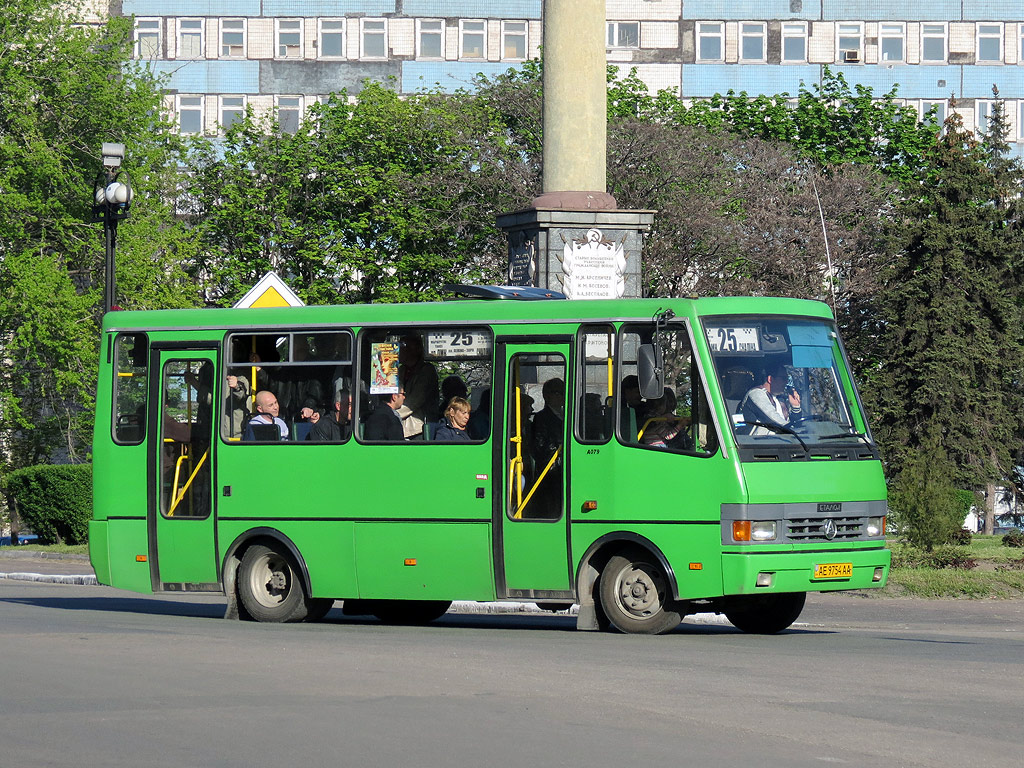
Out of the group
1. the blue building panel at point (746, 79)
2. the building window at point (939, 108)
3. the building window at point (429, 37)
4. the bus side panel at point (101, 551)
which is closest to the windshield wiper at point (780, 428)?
the bus side panel at point (101, 551)

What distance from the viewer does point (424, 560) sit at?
16.3 m

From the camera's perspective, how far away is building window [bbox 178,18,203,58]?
70.3m

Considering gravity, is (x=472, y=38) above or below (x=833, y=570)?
above

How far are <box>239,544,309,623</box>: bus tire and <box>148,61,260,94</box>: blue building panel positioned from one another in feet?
180

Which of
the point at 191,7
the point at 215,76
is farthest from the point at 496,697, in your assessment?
the point at 191,7

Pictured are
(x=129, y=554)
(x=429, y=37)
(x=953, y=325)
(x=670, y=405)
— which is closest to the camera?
(x=670, y=405)

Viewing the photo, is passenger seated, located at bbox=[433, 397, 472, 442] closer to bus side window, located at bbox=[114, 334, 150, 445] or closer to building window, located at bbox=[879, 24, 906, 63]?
bus side window, located at bbox=[114, 334, 150, 445]

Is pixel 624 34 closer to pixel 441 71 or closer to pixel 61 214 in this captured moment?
pixel 441 71

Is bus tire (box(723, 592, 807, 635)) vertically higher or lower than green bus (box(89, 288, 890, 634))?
lower

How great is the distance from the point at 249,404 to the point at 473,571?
2.84 metres

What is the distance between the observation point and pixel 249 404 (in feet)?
57.0

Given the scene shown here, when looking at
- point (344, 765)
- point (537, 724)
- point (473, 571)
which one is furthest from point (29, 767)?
point (473, 571)

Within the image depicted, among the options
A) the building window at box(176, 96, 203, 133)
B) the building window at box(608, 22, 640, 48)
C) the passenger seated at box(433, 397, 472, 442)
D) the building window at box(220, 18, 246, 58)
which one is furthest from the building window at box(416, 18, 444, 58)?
the passenger seated at box(433, 397, 472, 442)

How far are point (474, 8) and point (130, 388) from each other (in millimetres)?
53999
